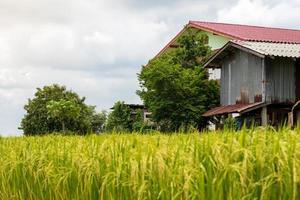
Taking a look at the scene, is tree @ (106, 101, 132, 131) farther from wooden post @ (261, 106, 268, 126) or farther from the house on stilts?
wooden post @ (261, 106, 268, 126)

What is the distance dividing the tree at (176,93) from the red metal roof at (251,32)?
3.92 metres

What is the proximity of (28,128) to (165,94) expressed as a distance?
1399 cm

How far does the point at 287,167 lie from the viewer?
291 cm

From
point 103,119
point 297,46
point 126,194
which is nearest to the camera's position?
point 126,194

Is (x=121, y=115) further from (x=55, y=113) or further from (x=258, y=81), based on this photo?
(x=258, y=81)

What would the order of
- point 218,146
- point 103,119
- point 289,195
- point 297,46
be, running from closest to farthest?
point 289,195, point 218,146, point 297,46, point 103,119

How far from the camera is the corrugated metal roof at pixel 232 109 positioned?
73.8 ft

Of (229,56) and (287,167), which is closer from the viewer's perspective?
(287,167)

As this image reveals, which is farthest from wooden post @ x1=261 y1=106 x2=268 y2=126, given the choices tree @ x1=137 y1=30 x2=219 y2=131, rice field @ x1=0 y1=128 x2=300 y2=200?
rice field @ x1=0 y1=128 x2=300 y2=200

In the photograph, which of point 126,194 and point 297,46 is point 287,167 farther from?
point 297,46

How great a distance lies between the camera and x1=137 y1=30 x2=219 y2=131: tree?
26.1 m

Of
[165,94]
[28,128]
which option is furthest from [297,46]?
[28,128]

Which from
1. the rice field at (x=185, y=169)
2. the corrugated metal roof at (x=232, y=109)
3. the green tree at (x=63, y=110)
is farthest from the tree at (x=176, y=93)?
the rice field at (x=185, y=169)

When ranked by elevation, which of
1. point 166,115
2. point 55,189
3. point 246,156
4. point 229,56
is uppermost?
point 229,56
